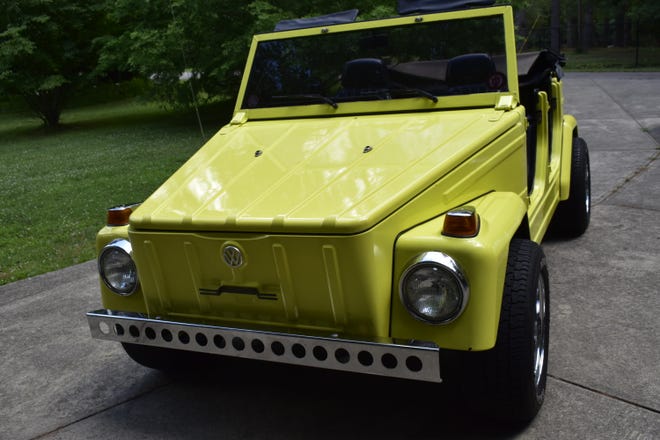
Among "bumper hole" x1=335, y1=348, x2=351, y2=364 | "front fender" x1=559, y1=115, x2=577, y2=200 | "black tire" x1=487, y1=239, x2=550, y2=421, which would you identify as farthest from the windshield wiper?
"front fender" x1=559, y1=115, x2=577, y2=200

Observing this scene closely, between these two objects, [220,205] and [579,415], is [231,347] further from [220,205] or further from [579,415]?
[579,415]

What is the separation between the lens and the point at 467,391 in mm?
3068

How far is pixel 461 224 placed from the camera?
2.90 metres

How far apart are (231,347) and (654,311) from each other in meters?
2.74

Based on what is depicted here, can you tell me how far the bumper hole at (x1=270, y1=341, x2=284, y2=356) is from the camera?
9.75 feet

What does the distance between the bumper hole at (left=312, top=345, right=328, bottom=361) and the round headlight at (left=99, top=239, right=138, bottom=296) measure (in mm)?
1053

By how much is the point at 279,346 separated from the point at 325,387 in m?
0.90

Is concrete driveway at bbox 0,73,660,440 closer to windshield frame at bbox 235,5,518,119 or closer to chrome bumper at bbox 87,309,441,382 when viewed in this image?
chrome bumper at bbox 87,309,441,382

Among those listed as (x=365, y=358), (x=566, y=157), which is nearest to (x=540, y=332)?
(x=365, y=358)

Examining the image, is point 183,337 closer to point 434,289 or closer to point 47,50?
point 434,289

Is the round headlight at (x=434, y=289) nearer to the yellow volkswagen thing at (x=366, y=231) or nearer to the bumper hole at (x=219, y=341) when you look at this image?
the yellow volkswagen thing at (x=366, y=231)

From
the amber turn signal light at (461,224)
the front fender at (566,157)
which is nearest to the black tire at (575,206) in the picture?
the front fender at (566,157)

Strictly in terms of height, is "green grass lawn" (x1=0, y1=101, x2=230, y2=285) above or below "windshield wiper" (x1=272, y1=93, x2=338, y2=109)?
below

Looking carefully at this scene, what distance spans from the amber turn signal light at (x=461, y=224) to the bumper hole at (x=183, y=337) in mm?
1230
